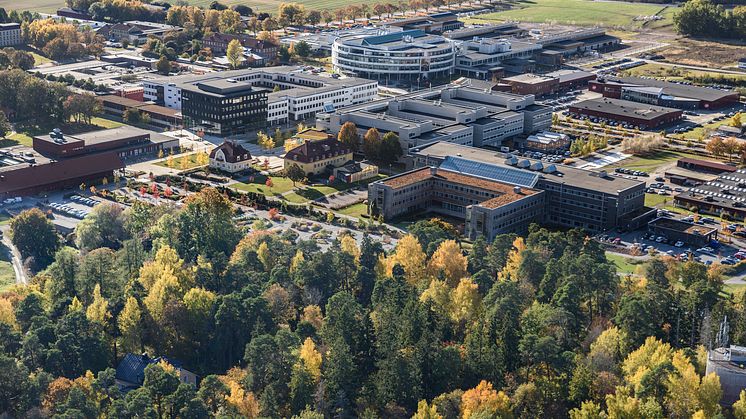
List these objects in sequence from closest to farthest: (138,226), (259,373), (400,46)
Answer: (259,373)
(138,226)
(400,46)

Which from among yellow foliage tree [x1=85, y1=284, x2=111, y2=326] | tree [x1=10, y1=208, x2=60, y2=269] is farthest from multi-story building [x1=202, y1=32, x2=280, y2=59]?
yellow foliage tree [x1=85, y1=284, x2=111, y2=326]

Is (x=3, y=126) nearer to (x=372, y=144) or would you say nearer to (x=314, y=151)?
(x=314, y=151)

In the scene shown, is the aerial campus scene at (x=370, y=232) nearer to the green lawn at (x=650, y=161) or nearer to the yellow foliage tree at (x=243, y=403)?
the yellow foliage tree at (x=243, y=403)

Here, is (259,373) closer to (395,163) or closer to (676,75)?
(395,163)

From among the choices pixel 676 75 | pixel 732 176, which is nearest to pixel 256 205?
pixel 732 176

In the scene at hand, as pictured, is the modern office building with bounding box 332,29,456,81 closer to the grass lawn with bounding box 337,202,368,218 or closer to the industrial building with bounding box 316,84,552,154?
the industrial building with bounding box 316,84,552,154

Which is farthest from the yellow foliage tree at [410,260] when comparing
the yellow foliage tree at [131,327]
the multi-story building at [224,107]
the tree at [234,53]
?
the tree at [234,53]

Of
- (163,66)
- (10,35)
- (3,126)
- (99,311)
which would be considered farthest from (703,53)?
(99,311)
